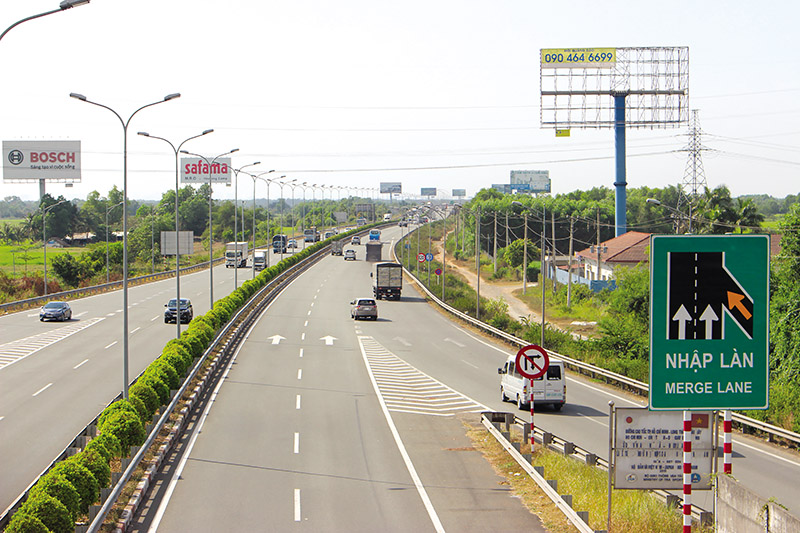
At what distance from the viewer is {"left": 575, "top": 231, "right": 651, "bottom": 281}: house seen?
75188mm

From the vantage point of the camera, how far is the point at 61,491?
44.8 feet

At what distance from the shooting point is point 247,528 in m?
14.9

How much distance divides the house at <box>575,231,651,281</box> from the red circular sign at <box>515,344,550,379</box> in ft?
177

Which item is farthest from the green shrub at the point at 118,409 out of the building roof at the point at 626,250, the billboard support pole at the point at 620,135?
the billboard support pole at the point at 620,135

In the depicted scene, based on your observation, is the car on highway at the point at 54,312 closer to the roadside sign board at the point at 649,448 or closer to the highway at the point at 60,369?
the highway at the point at 60,369

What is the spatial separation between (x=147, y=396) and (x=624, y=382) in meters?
19.8

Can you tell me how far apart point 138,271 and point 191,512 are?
85142 millimetres

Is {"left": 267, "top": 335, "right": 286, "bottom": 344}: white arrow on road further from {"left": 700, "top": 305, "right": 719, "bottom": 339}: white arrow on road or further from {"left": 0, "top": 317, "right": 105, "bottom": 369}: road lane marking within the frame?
{"left": 700, "top": 305, "right": 719, "bottom": 339}: white arrow on road

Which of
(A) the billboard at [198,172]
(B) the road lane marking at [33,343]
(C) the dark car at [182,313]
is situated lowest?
(B) the road lane marking at [33,343]

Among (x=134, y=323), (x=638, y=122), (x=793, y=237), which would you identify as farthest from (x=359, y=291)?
(x=793, y=237)

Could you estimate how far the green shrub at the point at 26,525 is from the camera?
40.1 feet

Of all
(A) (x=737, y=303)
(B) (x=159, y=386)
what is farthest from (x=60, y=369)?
(A) (x=737, y=303)

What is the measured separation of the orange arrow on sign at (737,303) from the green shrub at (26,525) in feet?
34.9

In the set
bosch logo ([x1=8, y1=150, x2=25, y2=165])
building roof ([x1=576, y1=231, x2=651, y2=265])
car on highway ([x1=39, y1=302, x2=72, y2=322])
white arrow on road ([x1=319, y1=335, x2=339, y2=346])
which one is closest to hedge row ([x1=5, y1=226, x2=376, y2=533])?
white arrow on road ([x1=319, y1=335, x2=339, y2=346])
